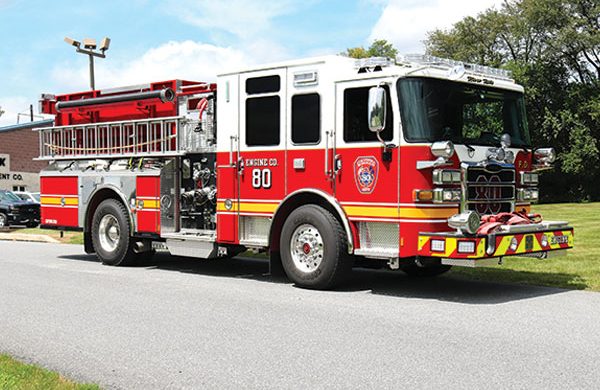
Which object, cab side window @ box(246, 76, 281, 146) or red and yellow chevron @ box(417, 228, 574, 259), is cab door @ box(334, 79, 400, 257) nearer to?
red and yellow chevron @ box(417, 228, 574, 259)

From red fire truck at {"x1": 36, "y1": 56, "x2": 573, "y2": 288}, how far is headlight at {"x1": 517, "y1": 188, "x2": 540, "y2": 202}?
0.02 metres

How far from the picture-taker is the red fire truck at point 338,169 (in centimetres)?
900

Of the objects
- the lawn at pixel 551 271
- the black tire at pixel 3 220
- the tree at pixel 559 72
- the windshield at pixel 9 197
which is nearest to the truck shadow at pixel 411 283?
the lawn at pixel 551 271

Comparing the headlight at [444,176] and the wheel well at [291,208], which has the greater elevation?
the headlight at [444,176]

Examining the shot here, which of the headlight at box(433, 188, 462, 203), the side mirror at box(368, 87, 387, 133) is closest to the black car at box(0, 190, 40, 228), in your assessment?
the side mirror at box(368, 87, 387, 133)

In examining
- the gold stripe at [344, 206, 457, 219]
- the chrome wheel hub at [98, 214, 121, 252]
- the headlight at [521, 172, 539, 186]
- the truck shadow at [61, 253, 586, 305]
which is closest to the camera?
the gold stripe at [344, 206, 457, 219]

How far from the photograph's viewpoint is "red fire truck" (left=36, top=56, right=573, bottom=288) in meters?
9.00

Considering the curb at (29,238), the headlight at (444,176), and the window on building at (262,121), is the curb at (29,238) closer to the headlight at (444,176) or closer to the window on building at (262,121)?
the window on building at (262,121)

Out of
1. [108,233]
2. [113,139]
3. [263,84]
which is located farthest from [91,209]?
[263,84]

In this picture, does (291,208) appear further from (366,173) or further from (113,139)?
(113,139)

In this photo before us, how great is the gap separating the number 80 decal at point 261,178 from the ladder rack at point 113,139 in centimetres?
192

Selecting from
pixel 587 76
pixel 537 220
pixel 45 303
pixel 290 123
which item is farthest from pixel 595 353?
pixel 587 76

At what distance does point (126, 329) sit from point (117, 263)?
5.96m

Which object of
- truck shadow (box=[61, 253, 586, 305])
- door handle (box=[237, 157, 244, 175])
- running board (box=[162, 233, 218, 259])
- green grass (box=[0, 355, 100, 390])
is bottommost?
truck shadow (box=[61, 253, 586, 305])
